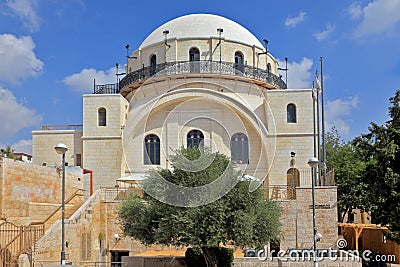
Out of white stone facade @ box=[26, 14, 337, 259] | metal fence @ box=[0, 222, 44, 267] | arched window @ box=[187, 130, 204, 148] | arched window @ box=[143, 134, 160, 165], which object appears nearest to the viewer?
metal fence @ box=[0, 222, 44, 267]

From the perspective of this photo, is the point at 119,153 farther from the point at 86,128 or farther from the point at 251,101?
the point at 251,101

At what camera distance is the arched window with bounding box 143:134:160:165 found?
28.9 meters

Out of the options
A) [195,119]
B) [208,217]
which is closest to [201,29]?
[195,119]

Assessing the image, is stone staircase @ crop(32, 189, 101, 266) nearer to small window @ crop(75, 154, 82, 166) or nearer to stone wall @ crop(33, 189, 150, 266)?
stone wall @ crop(33, 189, 150, 266)

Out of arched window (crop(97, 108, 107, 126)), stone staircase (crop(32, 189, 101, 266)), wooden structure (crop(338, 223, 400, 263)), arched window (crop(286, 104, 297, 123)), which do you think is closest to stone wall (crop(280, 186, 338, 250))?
wooden structure (crop(338, 223, 400, 263))

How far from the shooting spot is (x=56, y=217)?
2041 cm

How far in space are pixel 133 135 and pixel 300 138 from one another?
9.68 m

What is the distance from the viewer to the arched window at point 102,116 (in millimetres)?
29312

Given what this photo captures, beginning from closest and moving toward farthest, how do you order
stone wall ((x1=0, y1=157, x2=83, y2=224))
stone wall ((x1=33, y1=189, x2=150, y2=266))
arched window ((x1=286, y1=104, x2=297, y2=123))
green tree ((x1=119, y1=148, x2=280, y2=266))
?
1. green tree ((x1=119, y1=148, x2=280, y2=266))
2. stone wall ((x1=33, y1=189, x2=150, y2=266))
3. stone wall ((x1=0, y1=157, x2=83, y2=224))
4. arched window ((x1=286, y1=104, x2=297, y2=123))

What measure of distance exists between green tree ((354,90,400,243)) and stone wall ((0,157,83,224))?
1274 centimetres


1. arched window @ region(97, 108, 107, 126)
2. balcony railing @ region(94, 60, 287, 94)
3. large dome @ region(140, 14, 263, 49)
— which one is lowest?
arched window @ region(97, 108, 107, 126)

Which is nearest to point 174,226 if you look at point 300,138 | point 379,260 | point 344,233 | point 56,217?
point 56,217

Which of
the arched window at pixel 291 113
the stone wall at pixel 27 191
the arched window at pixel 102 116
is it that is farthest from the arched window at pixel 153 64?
the stone wall at pixel 27 191

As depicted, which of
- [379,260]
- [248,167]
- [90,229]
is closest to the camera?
[90,229]
